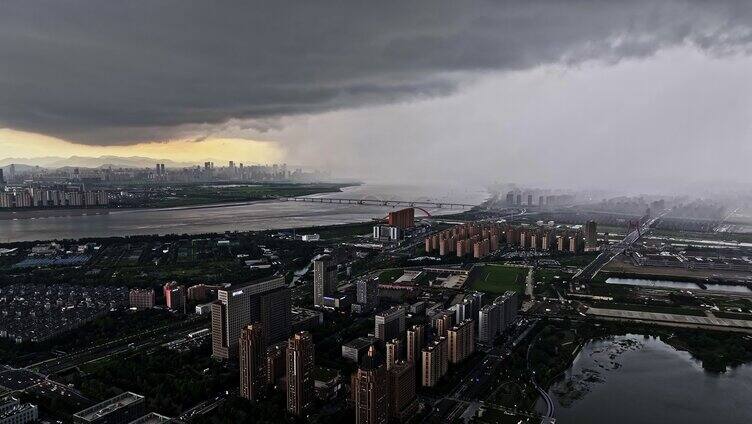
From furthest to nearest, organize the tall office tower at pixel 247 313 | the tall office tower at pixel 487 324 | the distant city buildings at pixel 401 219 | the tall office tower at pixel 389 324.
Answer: the distant city buildings at pixel 401 219 → the tall office tower at pixel 487 324 → the tall office tower at pixel 389 324 → the tall office tower at pixel 247 313

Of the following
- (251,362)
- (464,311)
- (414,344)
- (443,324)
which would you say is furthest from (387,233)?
(251,362)

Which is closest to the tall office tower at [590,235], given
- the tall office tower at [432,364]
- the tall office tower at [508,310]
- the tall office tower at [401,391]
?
the tall office tower at [508,310]

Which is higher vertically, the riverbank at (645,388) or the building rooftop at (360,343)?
the building rooftop at (360,343)

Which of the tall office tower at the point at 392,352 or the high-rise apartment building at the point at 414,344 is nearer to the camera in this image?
the tall office tower at the point at 392,352

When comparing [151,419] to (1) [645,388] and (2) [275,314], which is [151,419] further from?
(1) [645,388]

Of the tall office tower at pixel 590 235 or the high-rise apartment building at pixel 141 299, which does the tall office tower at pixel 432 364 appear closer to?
the high-rise apartment building at pixel 141 299

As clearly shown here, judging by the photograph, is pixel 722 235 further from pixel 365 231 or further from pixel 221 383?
pixel 221 383

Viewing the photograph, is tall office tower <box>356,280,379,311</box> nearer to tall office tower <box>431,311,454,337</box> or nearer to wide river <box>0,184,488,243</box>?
tall office tower <box>431,311,454,337</box>
